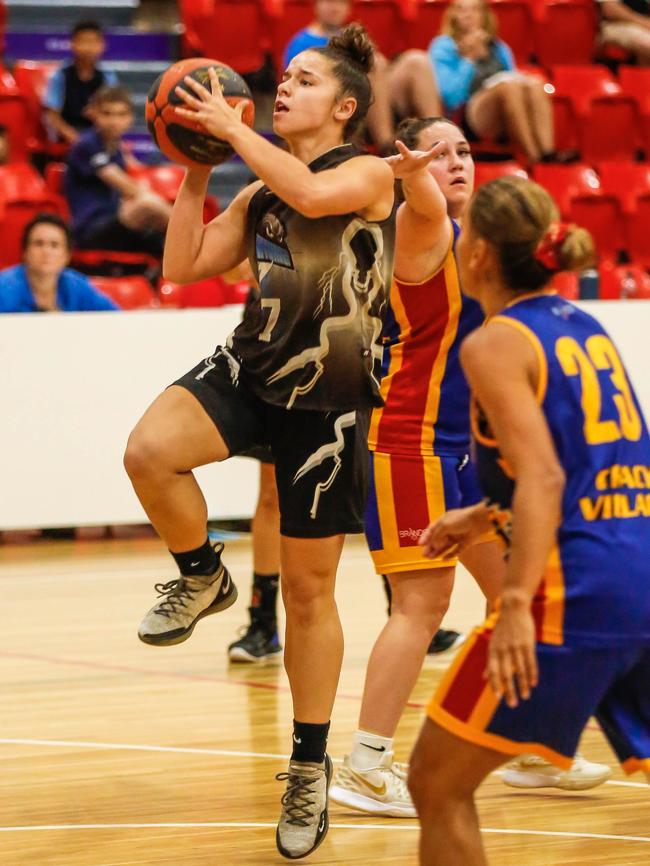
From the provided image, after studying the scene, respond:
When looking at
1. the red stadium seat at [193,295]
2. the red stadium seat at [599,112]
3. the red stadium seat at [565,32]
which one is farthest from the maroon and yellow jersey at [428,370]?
the red stadium seat at [565,32]

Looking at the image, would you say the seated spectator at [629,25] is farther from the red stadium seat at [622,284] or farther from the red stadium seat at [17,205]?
the red stadium seat at [17,205]

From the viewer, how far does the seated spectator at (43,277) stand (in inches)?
319

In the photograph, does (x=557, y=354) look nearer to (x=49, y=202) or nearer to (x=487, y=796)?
(x=487, y=796)

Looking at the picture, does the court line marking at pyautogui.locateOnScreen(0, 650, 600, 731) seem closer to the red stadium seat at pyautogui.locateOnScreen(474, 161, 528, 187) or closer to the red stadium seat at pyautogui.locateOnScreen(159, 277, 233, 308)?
the red stadium seat at pyautogui.locateOnScreen(159, 277, 233, 308)

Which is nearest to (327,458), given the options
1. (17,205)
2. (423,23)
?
(17,205)

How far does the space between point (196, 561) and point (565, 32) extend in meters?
8.91

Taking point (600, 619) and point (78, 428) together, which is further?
point (78, 428)

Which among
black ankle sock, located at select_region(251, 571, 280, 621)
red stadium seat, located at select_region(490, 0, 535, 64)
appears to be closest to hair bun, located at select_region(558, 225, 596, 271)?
black ankle sock, located at select_region(251, 571, 280, 621)

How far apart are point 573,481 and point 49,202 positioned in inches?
273

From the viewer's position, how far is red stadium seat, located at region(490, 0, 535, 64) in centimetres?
1142

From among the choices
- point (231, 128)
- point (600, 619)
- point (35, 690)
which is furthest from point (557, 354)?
point (35, 690)

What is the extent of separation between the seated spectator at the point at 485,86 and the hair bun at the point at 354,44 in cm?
650

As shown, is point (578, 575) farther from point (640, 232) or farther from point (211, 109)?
point (640, 232)

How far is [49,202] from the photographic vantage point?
9.07 metres
